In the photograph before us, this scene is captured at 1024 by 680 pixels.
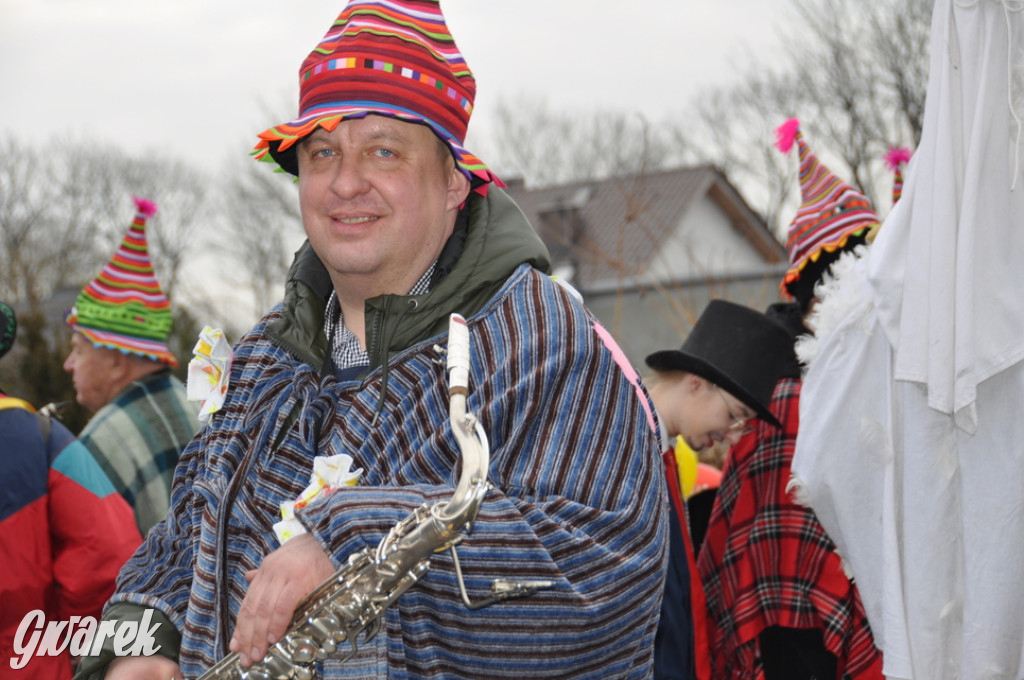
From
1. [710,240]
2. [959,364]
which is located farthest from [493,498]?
[710,240]

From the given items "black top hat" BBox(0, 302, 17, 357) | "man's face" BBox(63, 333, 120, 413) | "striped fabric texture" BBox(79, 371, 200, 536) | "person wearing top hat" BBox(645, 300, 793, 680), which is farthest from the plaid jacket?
"man's face" BBox(63, 333, 120, 413)

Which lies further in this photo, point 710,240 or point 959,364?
point 710,240

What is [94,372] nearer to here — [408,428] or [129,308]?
[129,308]

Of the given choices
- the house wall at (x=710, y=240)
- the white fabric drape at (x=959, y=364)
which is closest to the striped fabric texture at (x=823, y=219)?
the white fabric drape at (x=959, y=364)

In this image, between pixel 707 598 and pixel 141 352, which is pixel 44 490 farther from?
pixel 707 598

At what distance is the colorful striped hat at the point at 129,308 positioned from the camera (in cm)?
559

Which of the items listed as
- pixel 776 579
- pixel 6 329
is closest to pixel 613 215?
pixel 6 329

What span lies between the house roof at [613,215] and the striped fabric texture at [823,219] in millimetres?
19385

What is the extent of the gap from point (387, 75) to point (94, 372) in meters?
3.83

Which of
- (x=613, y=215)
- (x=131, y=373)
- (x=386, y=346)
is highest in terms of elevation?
(x=386, y=346)

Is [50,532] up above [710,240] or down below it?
above

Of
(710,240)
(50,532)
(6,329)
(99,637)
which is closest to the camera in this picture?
(99,637)

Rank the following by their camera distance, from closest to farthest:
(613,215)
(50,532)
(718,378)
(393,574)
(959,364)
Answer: (393,574), (959,364), (718,378), (50,532), (613,215)

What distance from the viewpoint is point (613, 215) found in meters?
28.2
